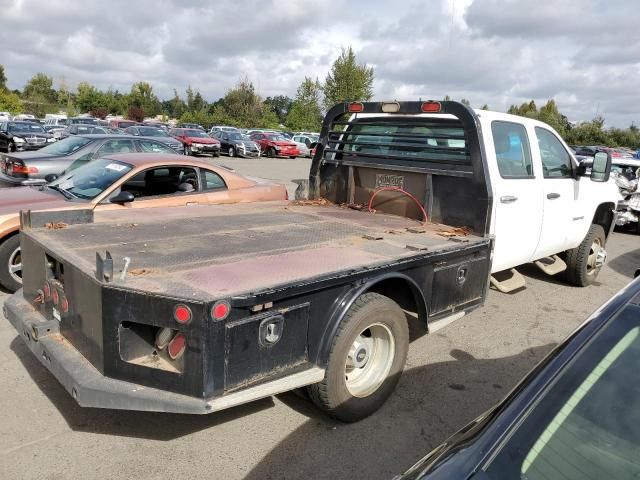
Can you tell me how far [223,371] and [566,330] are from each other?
4.26 m

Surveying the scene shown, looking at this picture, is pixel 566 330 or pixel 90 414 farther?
pixel 566 330

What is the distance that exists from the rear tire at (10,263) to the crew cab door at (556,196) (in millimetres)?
5508

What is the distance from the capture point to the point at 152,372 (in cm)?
266

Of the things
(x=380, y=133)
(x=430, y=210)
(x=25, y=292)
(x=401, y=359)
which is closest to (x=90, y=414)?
(x=25, y=292)

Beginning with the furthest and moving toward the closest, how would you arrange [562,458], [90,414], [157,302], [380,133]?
[380,133] < [90,414] < [157,302] < [562,458]

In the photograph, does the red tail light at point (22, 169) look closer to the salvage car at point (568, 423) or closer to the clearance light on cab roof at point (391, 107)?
the clearance light on cab roof at point (391, 107)

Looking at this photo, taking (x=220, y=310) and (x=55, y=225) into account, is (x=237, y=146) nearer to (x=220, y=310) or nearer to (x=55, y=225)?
(x=55, y=225)

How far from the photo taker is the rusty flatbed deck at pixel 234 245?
283 centimetres

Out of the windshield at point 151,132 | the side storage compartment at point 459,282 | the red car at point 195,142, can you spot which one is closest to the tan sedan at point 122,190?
the side storage compartment at point 459,282

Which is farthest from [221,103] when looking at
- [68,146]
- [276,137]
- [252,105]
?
[68,146]

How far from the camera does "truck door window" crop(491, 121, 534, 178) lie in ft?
16.2

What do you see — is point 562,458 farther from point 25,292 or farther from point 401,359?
point 25,292

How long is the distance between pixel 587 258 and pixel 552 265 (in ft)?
2.00

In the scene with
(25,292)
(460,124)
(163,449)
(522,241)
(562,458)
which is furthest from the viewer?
(522,241)
